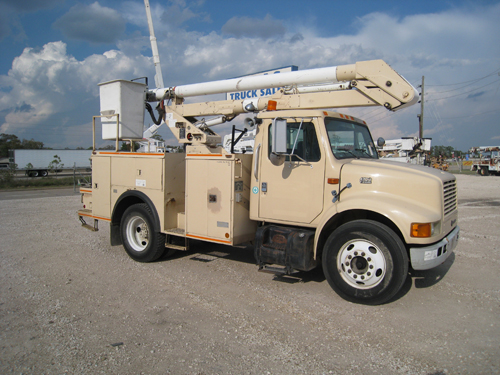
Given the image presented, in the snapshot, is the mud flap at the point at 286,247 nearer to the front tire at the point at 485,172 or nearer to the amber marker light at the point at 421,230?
the amber marker light at the point at 421,230

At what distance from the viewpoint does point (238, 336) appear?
159 inches

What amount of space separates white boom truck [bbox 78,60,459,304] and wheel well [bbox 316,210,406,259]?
0.02 metres

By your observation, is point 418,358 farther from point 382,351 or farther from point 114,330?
point 114,330

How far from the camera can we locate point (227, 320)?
4434 mm

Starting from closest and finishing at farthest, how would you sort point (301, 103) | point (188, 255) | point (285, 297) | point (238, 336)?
1. point (238, 336)
2. point (285, 297)
3. point (301, 103)
4. point (188, 255)

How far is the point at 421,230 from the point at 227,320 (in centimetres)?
259

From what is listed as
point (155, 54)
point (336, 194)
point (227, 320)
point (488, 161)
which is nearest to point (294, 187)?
point (336, 194)

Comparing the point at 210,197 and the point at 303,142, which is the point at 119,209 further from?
the point at 303,142

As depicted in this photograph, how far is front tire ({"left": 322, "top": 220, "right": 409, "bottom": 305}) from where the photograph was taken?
4531 mm

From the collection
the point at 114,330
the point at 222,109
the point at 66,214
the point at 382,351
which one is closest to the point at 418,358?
the point at 382,351

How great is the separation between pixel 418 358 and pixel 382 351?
1.09 ft

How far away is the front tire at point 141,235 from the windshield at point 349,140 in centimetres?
358

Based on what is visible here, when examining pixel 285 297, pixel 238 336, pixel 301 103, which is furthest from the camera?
pixel 301 103

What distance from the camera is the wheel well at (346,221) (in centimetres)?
489
